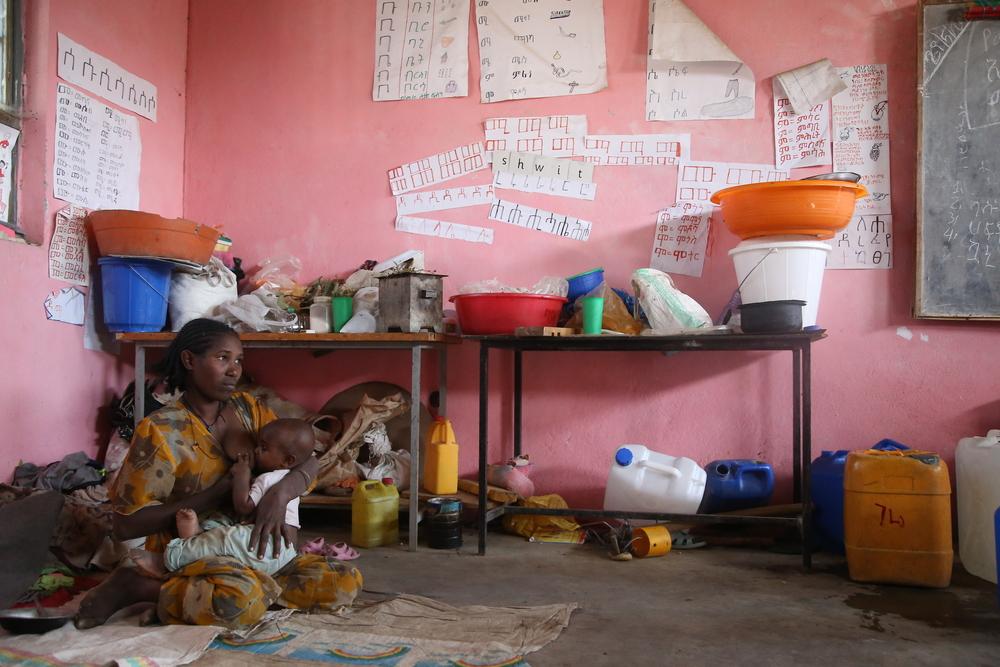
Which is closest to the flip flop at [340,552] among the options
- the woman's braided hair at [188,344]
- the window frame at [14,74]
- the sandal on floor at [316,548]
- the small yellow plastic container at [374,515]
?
the sandal on floor at [316,548]

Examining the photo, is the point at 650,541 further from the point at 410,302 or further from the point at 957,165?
the point at 957,165

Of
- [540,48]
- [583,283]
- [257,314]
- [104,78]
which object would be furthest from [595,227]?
[104,78]

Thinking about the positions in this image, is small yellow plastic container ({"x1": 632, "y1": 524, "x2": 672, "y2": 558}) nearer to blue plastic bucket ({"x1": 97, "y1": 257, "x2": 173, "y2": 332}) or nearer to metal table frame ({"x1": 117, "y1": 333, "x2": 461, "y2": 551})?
metal table frame ({"x1": 117, "y1": 333, "x2": 461, "y2": 551})

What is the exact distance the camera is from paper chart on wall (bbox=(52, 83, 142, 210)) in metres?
3.61

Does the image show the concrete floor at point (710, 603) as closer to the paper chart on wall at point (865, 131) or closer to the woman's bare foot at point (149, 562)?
the woman's bare foot at point (149, 562)

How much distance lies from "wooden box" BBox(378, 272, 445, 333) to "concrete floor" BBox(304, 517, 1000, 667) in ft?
3.40

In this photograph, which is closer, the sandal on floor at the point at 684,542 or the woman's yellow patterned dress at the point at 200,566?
the woman's yellow patterned dress at the point at 200,566

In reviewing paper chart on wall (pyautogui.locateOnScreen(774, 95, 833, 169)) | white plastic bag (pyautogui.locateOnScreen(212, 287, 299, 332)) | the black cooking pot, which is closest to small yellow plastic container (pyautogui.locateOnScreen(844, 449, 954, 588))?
the black cooking pot

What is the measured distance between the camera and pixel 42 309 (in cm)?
349

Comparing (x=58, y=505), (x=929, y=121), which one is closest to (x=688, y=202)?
(x=929, y=121)

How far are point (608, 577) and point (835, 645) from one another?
923 millimetres

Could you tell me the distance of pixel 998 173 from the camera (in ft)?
11.1

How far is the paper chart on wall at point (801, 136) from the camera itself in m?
3.63

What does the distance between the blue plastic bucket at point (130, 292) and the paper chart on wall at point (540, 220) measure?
5.70 feet
